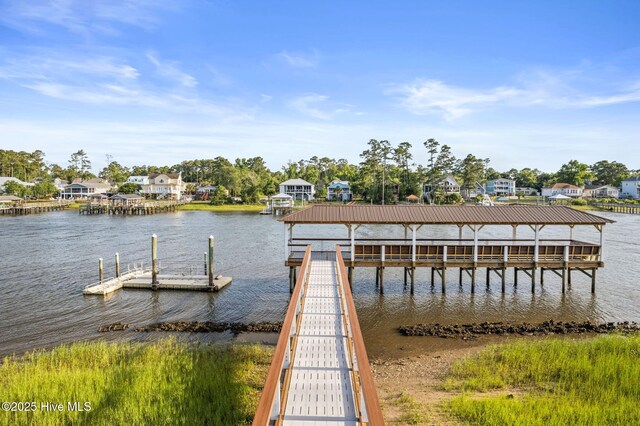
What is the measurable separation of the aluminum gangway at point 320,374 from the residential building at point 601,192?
135210mm

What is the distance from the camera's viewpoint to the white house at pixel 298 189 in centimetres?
10465

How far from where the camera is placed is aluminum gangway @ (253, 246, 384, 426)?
4.89 meters

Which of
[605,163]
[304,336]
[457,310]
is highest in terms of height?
[605,163]

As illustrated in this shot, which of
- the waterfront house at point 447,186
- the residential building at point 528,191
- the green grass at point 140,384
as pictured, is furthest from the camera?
the residential building at point 528,191

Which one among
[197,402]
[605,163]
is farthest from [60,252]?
[605,163]

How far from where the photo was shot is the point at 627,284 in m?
24.5

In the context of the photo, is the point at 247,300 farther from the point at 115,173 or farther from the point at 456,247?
the point at 115,173

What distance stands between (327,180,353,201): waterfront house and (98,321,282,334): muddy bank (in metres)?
85.1

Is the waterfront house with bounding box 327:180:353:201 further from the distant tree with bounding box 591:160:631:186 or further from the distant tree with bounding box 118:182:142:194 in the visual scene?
the distant tree with bounding box 591:160:631:186

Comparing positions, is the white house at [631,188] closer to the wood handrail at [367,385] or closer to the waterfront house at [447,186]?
the waterfront house at [447,186]

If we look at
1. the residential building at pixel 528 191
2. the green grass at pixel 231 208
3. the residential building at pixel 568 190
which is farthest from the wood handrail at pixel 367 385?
the residential building at pixel 528 191

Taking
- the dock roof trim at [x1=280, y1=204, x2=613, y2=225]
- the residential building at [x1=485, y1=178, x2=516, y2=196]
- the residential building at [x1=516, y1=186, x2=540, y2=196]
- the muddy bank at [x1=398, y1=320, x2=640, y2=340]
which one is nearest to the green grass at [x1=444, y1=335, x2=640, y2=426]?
the muddy bank at [x1=398, y1=320, x2=640, y2=340]

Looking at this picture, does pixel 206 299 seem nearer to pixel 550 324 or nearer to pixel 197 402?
pixel 197 402

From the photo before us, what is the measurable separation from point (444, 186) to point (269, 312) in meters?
90.4
